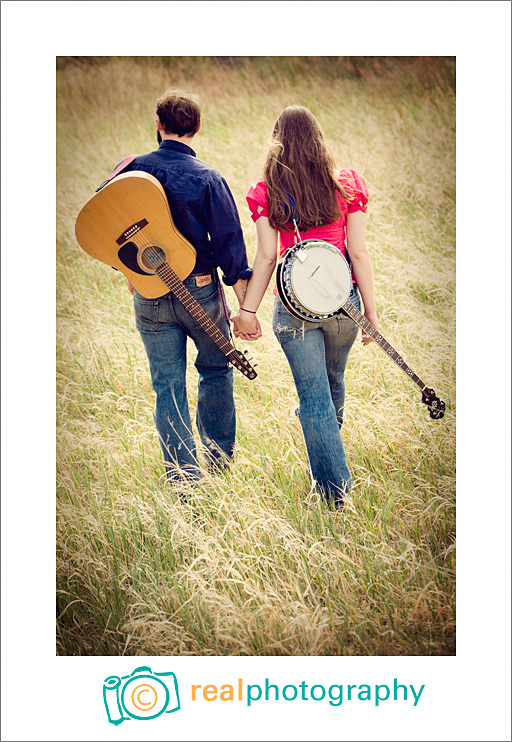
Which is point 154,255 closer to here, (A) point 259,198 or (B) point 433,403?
(A) point 259,198

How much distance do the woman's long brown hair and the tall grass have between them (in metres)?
0.67

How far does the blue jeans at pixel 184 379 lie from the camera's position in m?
2.61

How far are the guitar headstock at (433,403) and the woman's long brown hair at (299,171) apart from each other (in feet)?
3.17

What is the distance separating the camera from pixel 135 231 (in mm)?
2480

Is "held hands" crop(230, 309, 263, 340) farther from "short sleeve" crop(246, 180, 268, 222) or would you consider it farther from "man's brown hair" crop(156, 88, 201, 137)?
"man's brown hair" crop(156, 88, 201, 137)

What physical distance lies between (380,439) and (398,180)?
1643 millimetres

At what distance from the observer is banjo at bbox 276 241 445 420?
239cm

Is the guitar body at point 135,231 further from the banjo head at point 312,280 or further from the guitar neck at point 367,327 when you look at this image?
the guitar neck at point 367,327

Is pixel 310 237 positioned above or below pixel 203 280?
above

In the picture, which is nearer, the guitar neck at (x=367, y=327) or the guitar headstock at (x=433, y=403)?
the guitar neck at (x=367, y=327)

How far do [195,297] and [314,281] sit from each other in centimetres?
51

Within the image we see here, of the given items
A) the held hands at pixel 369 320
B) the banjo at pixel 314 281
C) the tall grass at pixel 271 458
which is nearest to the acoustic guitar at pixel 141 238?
the banjo at pixel 314 281

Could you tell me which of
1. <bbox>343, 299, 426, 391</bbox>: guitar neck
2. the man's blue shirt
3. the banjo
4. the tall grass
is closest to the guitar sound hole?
the man's blue shirt

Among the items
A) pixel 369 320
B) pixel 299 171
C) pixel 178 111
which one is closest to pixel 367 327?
pixel 369 320
